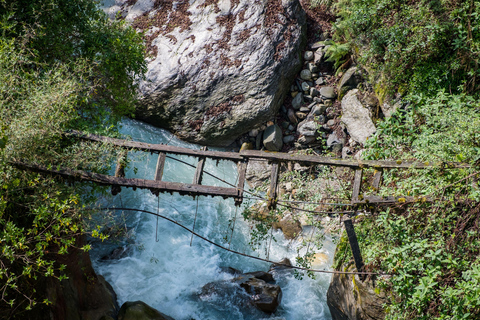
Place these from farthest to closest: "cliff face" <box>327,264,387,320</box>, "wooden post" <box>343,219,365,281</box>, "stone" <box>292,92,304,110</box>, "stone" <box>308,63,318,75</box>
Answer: "stone" <box>308,63,318,75</box> < "stone" <box>292,92,304,110</box> < "cliff face" <box>327,264,387,320</box> < "wooden post" <box>343,219,365,281</box>

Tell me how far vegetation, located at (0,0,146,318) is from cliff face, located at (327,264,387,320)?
447cm

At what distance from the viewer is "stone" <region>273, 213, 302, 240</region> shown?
9.31m

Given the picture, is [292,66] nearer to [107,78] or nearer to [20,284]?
[107,78]

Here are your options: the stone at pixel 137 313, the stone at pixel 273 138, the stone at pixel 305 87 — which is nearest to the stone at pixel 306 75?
the stone at pixel 305 87

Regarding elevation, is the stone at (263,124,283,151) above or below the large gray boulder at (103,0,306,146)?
below

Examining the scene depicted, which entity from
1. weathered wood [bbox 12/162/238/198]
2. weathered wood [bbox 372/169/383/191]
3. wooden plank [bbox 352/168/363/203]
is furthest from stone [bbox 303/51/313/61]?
weathered wood [bbox 12/162/238/198]

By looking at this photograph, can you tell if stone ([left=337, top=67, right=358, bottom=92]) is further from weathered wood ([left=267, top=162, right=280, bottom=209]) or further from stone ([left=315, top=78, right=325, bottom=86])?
weathered wood ([left=267, top=162, right=280, bottom=209])

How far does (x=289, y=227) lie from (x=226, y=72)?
5.34m

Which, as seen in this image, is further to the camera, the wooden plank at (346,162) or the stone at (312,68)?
the stone at (312,68)

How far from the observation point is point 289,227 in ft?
30.9

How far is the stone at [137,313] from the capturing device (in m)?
6.26

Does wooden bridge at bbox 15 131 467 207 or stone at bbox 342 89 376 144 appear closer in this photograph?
wooden bridge at bbox 15 131 467 207

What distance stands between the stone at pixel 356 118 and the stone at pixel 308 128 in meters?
0.95

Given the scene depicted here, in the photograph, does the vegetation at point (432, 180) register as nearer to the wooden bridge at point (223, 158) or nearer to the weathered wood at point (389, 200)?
Result: the weathered wood at point (389, 200)
